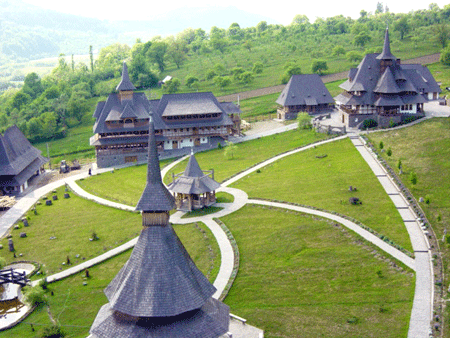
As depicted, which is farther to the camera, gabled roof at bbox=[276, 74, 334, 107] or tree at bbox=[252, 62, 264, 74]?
tree at bbox=[252, 62, 264, 74]

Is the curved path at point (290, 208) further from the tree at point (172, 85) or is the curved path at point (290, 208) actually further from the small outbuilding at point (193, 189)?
the tree at point (172, 85)

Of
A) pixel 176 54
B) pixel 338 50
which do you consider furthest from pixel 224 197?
A: pixel 176 54

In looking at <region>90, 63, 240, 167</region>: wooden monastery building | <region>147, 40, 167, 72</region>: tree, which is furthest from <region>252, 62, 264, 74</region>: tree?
<region>90, 63, 240, 167</region>: wooden monastery building

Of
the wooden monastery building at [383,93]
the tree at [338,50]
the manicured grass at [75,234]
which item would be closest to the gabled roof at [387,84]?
the wooden monastery building at [383,93]

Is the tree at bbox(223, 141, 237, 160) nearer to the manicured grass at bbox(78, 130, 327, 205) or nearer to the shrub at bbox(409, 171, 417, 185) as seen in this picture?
the manicured grass at bbox(78, 130, 327, 205)

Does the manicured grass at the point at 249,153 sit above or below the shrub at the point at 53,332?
above

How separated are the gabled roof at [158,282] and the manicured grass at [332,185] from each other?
87.0 ft

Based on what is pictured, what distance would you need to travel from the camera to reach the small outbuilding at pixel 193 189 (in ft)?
210

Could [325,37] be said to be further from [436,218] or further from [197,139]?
[436,218]

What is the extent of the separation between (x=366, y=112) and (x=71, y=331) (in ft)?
214

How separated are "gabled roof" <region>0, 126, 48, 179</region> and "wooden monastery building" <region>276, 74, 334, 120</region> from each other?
48539 millimetres

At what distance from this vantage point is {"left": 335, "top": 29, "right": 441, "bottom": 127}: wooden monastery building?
8650cm

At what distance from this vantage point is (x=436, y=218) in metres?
53.5

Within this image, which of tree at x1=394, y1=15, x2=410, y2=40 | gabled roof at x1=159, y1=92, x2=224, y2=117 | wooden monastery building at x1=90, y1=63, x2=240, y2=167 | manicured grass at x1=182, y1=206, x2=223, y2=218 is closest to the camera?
manicured grass at x1=182, y1=206, x2=223, y2=218
